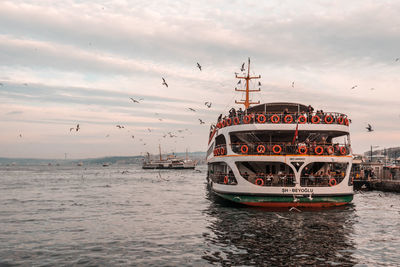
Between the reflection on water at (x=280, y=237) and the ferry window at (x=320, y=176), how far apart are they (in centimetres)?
194

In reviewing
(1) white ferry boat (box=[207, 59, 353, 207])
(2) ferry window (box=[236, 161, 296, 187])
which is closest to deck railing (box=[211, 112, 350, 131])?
(1) white ferry boat (box=[207, 59, 353, 207])

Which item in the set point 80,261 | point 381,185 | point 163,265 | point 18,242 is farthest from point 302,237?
point 381,185

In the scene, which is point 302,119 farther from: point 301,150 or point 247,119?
point 247,119

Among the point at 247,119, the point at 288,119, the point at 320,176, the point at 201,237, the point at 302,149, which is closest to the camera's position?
the point at 201,237

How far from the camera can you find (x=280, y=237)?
1709 centimetres

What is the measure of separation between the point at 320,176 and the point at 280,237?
974 cm

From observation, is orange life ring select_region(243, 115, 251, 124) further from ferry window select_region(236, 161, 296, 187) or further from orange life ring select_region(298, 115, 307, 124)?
orange life ring select_region(298, 115, 307, 124)

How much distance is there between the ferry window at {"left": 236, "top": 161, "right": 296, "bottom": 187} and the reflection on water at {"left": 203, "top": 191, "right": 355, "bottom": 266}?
219 centimetres

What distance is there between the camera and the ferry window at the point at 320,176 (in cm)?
2416

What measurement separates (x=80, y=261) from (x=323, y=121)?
17.8 m

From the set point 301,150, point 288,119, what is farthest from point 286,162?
point 288,119

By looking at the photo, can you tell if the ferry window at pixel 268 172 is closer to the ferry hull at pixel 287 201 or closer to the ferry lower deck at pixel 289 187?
the ferry lower deck at pixel 289 187

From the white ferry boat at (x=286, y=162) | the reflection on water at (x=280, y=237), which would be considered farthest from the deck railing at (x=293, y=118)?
the reflection on water at (x=280, y=237)

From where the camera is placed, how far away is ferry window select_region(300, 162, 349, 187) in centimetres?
2416
